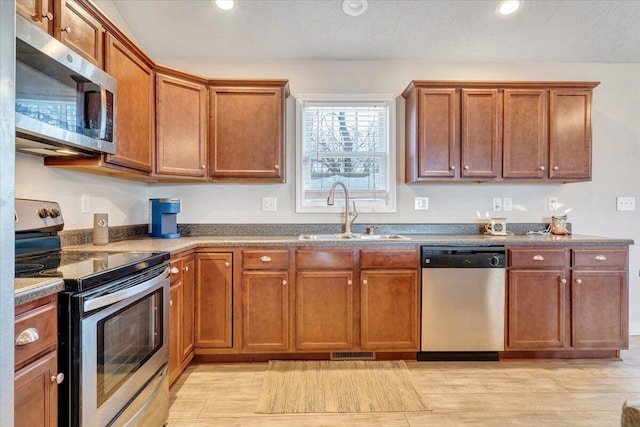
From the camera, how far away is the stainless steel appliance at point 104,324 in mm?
1169

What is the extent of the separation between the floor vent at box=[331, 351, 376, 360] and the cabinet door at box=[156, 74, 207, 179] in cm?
177

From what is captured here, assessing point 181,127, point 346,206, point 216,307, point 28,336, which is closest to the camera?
point 28,336

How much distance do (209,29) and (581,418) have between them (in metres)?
3.72

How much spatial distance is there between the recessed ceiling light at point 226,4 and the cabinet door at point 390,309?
2302 millimetres

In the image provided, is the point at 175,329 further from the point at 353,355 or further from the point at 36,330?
the point at 353,355

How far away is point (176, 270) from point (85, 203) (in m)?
0.81

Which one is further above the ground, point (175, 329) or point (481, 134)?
point (481, 134)

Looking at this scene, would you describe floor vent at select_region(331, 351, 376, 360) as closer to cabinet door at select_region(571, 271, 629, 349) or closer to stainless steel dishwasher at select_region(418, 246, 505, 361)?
stainless steel dishwasher at select_region(418, 246, 505, 361)

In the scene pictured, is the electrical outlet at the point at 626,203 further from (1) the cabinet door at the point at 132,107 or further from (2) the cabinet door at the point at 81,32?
(2) the cabinet door at the point at 81,32

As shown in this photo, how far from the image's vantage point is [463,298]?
2451mm

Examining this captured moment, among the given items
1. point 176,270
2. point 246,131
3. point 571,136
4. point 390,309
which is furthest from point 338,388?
point 571,136

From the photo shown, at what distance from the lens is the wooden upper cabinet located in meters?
2.70

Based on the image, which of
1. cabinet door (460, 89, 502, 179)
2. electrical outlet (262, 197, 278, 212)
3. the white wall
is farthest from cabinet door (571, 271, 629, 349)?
electrical outlet (262, 197, 278, 212)

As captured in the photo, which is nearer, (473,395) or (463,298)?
(473,395)
